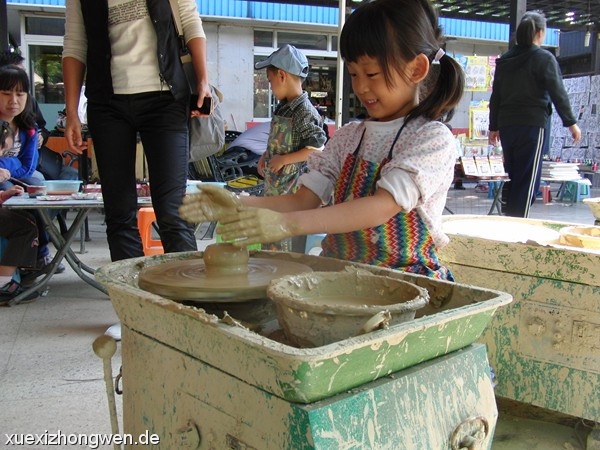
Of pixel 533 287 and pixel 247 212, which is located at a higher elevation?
pixel 247 212

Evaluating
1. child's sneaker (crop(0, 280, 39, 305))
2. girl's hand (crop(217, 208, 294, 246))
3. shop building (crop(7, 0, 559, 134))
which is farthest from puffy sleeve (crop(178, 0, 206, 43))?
shop building (crop(7, 0, 559, 134))

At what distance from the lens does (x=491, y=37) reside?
12.7 metres

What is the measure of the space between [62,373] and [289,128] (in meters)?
1.70

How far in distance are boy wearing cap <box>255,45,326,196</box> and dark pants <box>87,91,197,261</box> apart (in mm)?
939

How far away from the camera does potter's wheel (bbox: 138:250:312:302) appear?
1.20 metres

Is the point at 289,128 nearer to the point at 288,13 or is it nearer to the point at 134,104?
the point at 134,104

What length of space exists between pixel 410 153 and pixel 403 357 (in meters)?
0.64

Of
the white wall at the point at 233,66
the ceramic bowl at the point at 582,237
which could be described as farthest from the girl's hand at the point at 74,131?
the white wall at the point at 233,66

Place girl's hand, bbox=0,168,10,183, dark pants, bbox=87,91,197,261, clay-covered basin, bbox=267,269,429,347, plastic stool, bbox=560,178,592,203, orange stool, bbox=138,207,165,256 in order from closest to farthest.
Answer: clay-covered basin, bbox=267,269,429,347
dark pants, bbox=87,91,197,261
girl's hand, bbox=0,168,10,183
orange stool, bbox=138,207,165,256
plastic stool, bbox=560,178,592,203

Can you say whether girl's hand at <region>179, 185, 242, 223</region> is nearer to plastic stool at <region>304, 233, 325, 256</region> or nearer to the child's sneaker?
plastic stool at <region>304, 233, 325, 256</region>

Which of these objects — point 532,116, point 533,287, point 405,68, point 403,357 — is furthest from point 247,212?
point 532,116

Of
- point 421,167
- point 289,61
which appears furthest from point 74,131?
point 421,167

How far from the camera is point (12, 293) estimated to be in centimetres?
335

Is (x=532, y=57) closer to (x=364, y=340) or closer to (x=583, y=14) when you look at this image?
(x=364, y=340)
